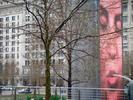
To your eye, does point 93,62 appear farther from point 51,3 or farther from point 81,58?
point 51,3

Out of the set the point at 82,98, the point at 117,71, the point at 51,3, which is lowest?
the point at 82,98

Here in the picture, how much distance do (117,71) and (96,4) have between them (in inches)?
129

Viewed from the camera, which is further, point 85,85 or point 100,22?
point 85,85

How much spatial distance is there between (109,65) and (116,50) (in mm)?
795

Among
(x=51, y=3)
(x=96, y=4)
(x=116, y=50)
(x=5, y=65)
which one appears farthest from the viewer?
(x=5, y=65)

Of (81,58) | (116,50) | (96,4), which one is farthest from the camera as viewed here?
(81,58)

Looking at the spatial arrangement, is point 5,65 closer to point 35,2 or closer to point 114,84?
point 114,84

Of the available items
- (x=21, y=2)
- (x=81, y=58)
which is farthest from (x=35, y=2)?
(x=81, y=58)

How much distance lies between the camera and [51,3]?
11109 mm

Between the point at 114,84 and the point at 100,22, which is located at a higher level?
the point at 100,22

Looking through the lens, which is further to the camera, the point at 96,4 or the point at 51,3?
the point at 96,4

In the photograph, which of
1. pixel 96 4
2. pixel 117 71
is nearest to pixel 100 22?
pixel 96 4

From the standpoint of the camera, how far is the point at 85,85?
20.1 m

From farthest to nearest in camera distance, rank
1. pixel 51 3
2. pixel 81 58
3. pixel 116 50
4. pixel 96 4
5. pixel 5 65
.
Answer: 1. pixel 5 65
2. pixel 81 58
3. pixel 116 50
4. pixel 96 4
5. pixel 51 3
